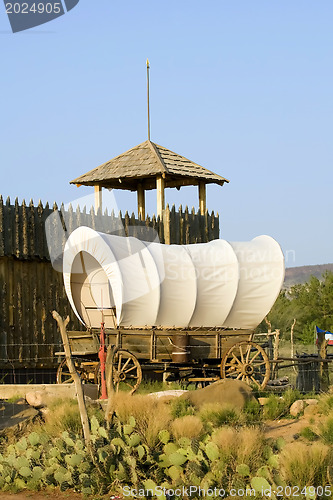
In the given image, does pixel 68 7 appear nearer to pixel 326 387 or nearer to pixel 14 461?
pixel 14 461

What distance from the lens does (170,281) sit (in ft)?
49.9

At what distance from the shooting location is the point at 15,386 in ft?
44.8

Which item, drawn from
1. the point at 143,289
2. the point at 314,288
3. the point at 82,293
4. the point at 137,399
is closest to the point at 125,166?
the point at 82,293

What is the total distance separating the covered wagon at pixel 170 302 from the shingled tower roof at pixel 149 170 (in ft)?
15.2

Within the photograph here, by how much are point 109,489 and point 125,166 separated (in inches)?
501

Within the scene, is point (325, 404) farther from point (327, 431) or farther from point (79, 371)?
point (79, 371)

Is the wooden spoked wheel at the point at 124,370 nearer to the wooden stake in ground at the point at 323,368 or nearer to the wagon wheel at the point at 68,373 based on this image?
the wagon wheel at the point at 68,373

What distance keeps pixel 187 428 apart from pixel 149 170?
A: 35.4 ft

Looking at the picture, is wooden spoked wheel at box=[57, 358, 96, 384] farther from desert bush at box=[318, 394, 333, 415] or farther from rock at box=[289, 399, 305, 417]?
desert bush at box=[318, 394, 333, 415]

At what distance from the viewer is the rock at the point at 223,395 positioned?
13.0 meters

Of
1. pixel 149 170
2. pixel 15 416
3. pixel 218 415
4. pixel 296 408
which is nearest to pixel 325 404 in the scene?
pixel 296 408

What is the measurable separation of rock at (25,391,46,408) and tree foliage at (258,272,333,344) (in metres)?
17.8

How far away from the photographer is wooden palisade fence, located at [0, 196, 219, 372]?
16.1 metres

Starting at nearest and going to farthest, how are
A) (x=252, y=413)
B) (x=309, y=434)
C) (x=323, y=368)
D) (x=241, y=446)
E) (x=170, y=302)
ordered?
(x=241, y=446) → (x=309, y=434) → (x=252, y=413) → (x=170, y=302) → (x=323, y=368)
